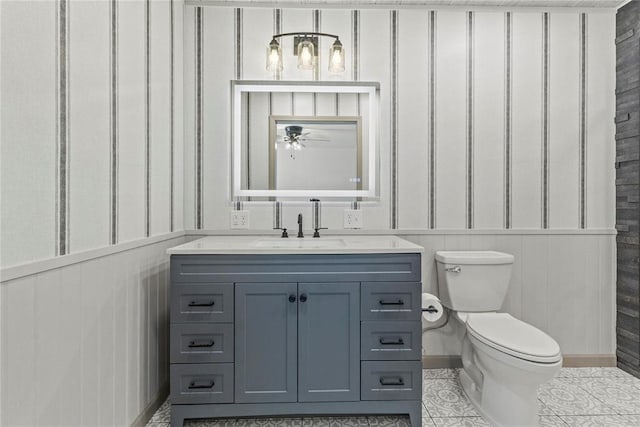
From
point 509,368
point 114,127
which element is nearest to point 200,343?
point 114,127

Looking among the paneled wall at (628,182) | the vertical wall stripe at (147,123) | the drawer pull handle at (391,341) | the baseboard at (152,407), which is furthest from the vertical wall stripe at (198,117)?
the paneled wall at (628,182)

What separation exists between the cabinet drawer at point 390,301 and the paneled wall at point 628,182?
1.53 metres

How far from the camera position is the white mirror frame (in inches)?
93.4

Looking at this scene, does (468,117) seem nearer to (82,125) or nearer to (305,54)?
(305,54)

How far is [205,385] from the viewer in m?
1.76

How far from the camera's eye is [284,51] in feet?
7.86

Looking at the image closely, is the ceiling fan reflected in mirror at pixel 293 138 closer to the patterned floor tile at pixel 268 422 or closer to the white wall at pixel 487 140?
the white wall at pixel 487 140

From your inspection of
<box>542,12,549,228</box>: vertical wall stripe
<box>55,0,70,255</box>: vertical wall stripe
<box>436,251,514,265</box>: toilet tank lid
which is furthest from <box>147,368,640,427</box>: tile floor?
<box>542,12,549,228</box>: vertical wall stripe

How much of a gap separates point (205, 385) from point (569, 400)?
6.12ft

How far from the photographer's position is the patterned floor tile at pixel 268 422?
1.88m

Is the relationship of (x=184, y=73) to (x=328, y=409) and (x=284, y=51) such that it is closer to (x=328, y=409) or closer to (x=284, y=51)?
(x=284, y=51)

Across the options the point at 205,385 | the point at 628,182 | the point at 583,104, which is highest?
the point at 583,104

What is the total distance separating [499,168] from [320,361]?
1604 millimetres

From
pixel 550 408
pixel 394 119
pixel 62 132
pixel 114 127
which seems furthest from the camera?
pixel 394 119
